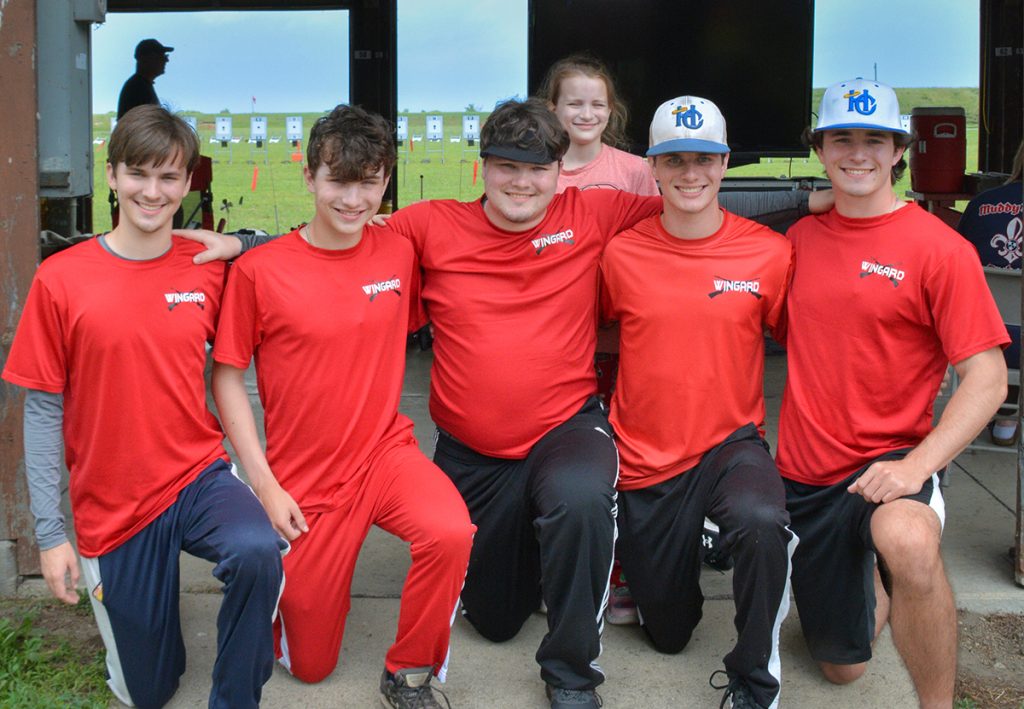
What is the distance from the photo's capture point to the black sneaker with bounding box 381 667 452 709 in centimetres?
308

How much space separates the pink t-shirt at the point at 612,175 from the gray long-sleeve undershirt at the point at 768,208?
1.05 feet

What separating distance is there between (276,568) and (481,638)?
936 millimetres

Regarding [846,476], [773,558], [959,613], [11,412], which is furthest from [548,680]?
[11,412]

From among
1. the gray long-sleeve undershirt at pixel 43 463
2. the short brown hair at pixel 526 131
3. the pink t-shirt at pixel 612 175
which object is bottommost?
the gray long-sleeve undershirt at pixel 43 463

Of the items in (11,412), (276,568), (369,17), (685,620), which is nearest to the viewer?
(276,568)

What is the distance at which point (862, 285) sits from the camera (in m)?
3.21

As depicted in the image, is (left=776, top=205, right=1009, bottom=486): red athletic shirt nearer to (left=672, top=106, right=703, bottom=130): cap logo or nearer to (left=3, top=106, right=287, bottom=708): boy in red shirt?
(left=672, top=106, right=703, bottom=130): cap logo

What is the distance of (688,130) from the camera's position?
3332 mm

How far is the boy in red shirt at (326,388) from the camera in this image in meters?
3.19

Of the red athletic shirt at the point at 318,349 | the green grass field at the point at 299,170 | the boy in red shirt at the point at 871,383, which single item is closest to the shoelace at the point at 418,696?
the red athletic shirt at the point at 318,349

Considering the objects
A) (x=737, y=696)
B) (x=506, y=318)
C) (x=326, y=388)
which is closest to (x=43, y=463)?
(x=326, y=388)

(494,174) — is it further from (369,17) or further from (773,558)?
(369,17)

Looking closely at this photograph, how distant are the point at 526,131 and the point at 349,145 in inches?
21.0

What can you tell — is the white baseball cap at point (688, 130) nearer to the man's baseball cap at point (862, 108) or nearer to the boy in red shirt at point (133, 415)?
the man's baseball cap at point (862, 108)
